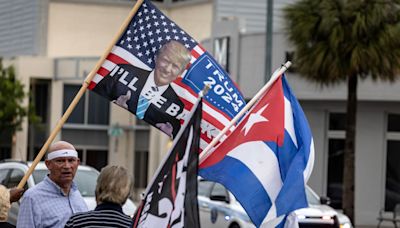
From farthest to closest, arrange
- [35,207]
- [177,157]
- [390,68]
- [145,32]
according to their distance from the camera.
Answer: [390,68] < [145,32] < [35,207] < [177,157]

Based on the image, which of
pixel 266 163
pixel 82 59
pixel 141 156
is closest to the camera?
pixel 266 163

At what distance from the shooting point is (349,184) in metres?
27.7

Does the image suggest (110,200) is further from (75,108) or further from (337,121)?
(75,108)

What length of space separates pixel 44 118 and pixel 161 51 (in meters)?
46.3

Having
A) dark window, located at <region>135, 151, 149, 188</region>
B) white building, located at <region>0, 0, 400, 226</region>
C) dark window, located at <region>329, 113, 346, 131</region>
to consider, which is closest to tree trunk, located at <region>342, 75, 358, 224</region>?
dark window, located at <region>329, 113, 346, 131</region>

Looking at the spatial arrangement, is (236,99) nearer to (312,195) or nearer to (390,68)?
(312,195)

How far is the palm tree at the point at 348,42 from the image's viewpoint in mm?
27203

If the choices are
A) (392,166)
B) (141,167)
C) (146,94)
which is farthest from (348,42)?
(141,167)

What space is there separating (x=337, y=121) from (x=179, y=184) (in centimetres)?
2986

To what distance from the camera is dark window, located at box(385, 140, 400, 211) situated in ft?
112

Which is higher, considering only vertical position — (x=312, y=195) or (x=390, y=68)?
(x=390, y=68)

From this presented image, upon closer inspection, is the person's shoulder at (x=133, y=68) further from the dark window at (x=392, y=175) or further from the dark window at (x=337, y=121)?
the dark window at (x=337, y=121)

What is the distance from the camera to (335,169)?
3475cm

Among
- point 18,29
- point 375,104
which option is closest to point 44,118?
point 18,29
